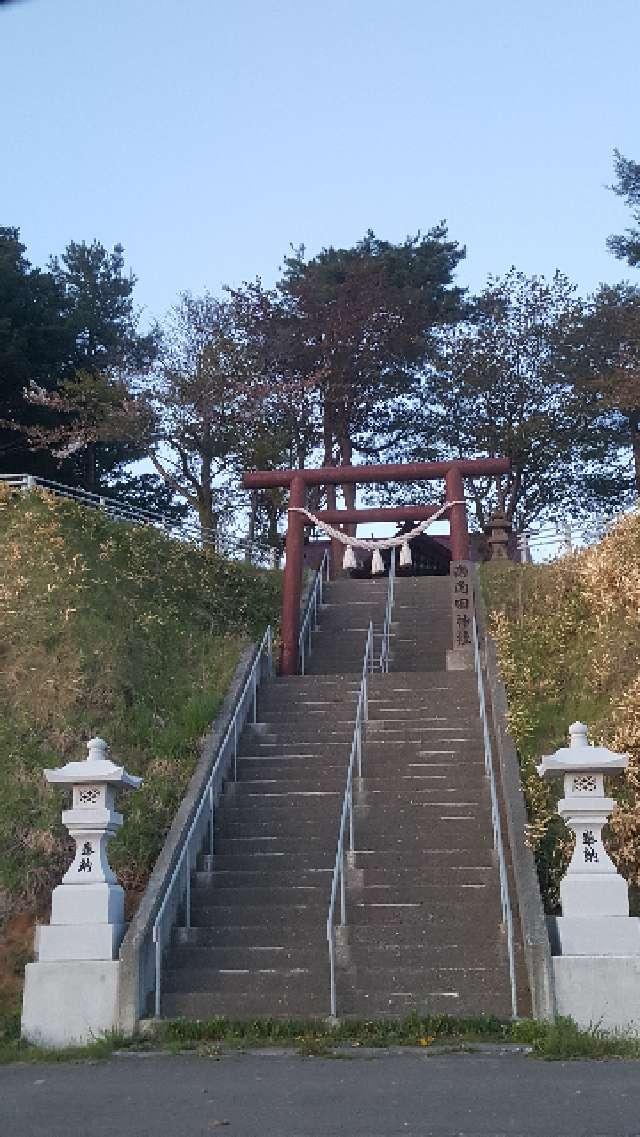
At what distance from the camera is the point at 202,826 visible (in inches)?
515

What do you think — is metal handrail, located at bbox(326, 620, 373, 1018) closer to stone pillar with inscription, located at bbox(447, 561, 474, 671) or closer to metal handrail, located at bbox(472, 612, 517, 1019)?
metal handrail, located at bbox(472, 612, 517, 1019)

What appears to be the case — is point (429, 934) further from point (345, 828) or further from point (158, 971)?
point (158, 971)

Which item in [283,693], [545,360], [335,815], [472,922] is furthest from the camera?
[545,360]

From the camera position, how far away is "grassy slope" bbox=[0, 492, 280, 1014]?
12.6m

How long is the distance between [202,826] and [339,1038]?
3819 millimetres

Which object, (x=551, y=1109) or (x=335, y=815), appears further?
(x=335, y=815)

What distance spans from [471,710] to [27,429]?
1764 centimetres

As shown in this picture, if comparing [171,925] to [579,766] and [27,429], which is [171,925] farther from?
[27,429]

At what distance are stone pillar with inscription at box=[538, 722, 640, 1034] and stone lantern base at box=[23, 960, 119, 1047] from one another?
12.5ft

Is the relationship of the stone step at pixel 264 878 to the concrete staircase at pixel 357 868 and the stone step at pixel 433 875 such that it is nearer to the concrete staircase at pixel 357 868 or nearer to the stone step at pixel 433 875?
the concrete staircase at pixel 357 868

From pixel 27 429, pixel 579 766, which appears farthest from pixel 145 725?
pixel 27 429

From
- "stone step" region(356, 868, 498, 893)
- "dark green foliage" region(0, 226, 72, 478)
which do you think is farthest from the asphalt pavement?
"dark green foliage" region(0, 226, 72, 478)

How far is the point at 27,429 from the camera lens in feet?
97.6

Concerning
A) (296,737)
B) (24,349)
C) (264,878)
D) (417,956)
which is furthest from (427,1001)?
(24,349)
